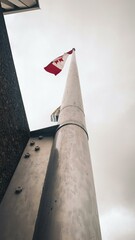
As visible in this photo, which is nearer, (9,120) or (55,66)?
(9,120)

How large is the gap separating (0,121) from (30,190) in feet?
3.89

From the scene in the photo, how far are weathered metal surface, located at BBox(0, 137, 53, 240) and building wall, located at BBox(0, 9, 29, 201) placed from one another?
14 centimetres

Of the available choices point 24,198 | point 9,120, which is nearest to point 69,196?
point 24,198

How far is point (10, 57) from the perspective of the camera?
194 inches

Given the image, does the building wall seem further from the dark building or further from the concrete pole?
the concrete pole

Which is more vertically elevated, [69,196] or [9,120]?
[9,120]

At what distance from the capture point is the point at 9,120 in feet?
13.9

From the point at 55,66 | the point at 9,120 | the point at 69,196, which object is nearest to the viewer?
the point at 69,196

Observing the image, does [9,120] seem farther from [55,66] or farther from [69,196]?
[55,66]

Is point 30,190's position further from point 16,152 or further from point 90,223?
point 90,223

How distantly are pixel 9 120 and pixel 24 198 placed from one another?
57.8 inches

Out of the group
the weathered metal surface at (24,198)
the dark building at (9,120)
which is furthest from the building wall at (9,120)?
the weathered metal surface at (24,198)

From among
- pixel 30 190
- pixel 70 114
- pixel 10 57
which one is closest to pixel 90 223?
pixel 30 190

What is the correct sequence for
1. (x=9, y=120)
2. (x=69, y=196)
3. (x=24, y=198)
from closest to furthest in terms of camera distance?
1. (x=69, y=196)
2. (x=24, y=198)
3. (x=9, y=120)
